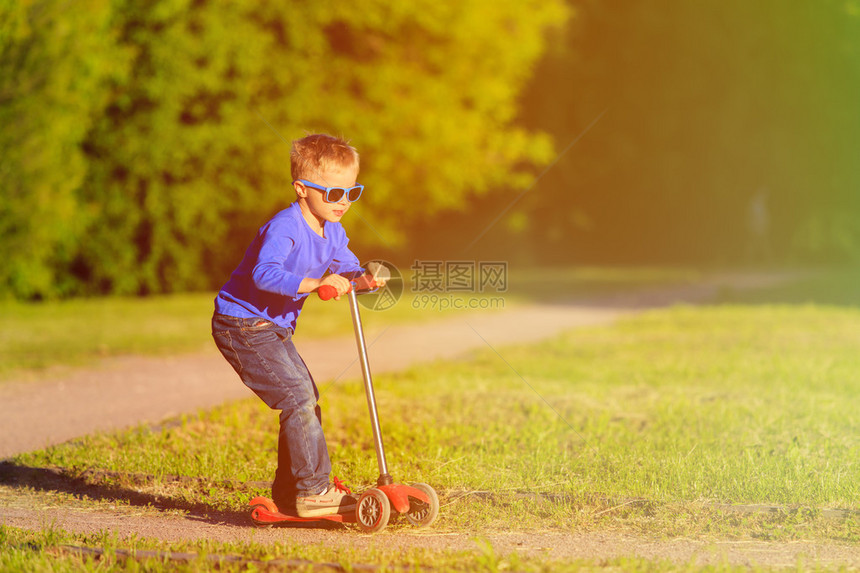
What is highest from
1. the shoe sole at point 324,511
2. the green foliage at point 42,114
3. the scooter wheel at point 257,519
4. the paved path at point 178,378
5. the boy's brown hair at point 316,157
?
the green foliage at point 42,114

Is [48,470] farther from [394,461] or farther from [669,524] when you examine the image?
[669,524]

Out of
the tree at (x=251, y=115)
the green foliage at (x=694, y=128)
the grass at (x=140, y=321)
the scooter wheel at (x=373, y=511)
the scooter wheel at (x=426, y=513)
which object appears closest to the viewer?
the scooter wheel at (x=373, y=511)

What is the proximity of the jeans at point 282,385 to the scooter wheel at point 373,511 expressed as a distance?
24 cm

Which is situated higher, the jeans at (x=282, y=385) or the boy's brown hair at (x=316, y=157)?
the boy's brown hair at (x=316, y=157)

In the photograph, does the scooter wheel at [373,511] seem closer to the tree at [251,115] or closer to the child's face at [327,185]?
the child's face at [327,185]

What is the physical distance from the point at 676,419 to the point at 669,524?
8.18 ft

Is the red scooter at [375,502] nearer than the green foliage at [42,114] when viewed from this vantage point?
Yes

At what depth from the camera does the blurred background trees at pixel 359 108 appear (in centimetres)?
1708

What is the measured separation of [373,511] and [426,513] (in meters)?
0.27

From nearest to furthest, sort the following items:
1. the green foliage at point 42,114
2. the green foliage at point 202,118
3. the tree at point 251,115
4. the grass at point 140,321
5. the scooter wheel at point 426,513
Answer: the scooter wheel at point 426,513
the grass at point 140,321
the green foliage at point 42,114
the green foliage at point 202,118
the tree at point 251,115

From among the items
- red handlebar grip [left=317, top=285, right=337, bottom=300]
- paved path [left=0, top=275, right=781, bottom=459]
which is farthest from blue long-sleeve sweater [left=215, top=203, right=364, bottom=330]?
paved path [left=0, top=275, right=781, bottom=459]

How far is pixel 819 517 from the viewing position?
4672mm


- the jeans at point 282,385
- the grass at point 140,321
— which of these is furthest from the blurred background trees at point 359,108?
the jeans at point 282,385

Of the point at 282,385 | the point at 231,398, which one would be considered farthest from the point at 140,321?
the point at 282,385
